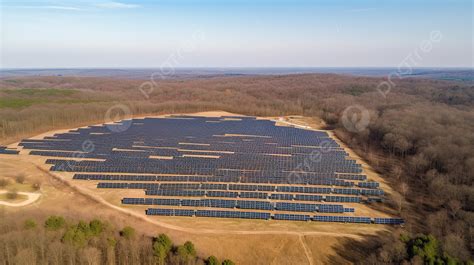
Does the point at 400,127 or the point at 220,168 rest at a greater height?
the point at 400,127

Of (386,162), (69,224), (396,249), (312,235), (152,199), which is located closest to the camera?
(396,249)

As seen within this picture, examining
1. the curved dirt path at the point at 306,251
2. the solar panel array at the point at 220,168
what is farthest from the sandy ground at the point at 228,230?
the solar panel array at the point at 220,168

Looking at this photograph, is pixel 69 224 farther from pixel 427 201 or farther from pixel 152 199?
pixel 427 201

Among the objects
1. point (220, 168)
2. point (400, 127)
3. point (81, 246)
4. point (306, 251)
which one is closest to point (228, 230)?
point (306, 251)

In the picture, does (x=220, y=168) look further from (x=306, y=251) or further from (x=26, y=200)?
(x=26, y=200)

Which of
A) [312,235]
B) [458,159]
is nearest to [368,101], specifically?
[458,159]
